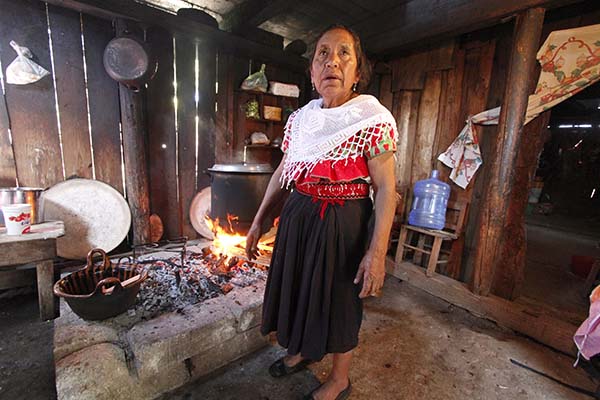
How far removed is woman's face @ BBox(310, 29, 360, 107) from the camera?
1.29m

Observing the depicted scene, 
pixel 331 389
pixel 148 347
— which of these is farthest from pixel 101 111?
pixel 331 389

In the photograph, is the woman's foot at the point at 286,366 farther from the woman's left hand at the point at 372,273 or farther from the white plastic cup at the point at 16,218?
the white plastic cup at the point at 16,218

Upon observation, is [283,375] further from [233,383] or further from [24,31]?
[24,31]

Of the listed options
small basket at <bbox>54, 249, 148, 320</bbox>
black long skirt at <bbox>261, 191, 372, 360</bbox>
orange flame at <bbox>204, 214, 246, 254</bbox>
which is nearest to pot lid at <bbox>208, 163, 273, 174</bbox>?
orange flame at <bbox>204, 214, 246, 254</bbox>

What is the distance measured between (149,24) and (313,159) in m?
2.59

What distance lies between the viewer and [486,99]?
2955 mm

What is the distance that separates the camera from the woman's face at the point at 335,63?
129cm

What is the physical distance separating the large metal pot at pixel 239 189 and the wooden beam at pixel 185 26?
59.9 inches

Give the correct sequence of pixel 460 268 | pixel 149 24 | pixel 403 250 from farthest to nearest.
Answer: pixel 403 250 → pixel 460 268 → pixel 149 24

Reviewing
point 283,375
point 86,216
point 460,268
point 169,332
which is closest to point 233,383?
point 283,375

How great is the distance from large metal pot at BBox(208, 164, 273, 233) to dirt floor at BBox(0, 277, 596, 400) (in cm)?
131

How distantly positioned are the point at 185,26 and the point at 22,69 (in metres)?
1.50

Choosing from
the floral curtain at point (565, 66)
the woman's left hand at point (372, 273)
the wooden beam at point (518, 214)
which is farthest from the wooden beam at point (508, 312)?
the woman's left hand at point (372, 273)

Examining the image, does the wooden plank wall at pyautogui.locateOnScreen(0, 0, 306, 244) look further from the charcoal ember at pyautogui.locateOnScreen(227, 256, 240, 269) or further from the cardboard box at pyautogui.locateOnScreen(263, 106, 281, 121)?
the charcoal ember at pyautogui.locateOnScreen(227, 256, 240, 269)
